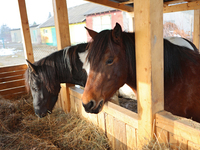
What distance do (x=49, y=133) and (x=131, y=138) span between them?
4.09 ft

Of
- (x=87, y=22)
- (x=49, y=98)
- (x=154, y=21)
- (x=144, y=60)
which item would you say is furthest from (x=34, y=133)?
(x=87, y=22)

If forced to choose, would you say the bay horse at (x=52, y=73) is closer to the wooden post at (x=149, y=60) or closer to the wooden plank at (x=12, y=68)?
the wooden post at (x=149, y=60)

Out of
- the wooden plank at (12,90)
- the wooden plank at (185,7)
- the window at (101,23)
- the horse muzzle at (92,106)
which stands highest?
the window at (101,23)

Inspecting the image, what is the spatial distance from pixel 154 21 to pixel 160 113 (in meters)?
0.65

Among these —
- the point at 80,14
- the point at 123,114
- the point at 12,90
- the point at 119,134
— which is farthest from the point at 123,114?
the point at 80,14

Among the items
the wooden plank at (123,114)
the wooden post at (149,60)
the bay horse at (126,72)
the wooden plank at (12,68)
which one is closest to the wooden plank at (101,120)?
the wooden plank at (123,114)

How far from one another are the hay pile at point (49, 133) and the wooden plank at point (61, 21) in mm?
1181

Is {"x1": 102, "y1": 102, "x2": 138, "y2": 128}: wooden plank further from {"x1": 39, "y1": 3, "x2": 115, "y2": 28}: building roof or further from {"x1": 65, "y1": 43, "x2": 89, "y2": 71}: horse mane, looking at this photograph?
{"x1": 39, "y1": 3, "x2": 115, "y2": 28}: building roof

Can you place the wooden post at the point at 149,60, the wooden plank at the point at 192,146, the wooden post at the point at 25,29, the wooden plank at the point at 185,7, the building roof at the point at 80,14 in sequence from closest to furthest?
the wooden plank at the point at 192,146 → the wooden post at the point at 149,60 → the wooden post at the point at 25,29 → the wooden plank at the point at 185,7 → the building roof at the point at 80,14

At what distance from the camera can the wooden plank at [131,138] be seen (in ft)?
4.58

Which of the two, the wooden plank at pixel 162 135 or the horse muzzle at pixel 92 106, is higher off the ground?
the horse muzzle at pixel 92 106

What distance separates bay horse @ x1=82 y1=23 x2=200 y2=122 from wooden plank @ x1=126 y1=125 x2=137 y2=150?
14.4 inches

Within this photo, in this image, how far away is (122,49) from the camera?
1350 millimetres

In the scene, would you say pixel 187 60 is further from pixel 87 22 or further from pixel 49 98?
pixel 87 22
